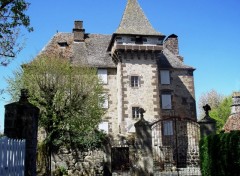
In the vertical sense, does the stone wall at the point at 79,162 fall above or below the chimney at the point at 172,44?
below

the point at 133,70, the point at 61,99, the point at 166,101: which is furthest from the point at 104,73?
the point at 61,99

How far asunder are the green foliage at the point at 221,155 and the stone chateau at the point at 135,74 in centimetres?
1202

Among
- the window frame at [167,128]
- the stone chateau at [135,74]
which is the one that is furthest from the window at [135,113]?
the window frame at [167,128]

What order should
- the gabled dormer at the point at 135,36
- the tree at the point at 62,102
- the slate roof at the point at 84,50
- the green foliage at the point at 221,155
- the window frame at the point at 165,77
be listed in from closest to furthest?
the green foliage at the point at 221,155 → the tree at the point at 62,102 → the gabled dormer at the point at 135,36 → the slate roof at the point at 84,50 → the window frame at the point at 165,77

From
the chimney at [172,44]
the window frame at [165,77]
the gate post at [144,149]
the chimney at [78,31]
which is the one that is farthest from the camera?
the chimney at [172,44]

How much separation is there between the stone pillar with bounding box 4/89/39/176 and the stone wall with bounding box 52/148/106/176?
28.5ft

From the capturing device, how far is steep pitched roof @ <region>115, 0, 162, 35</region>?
87.9 ft

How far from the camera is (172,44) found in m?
32.5

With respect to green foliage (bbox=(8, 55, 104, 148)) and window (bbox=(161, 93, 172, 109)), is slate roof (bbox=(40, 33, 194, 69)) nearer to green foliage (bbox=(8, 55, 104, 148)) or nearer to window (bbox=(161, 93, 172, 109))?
window (bbox=(161, 93, 172, 109))

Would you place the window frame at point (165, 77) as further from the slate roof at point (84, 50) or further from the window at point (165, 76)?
the slate roof at point (84, 50)

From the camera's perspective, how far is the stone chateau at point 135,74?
1011 inches

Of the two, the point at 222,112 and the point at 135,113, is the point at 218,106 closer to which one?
the point at 222,112

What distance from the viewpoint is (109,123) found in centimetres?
2658

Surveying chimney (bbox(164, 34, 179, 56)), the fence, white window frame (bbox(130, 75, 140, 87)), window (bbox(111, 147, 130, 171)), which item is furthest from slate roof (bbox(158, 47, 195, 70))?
the fence
